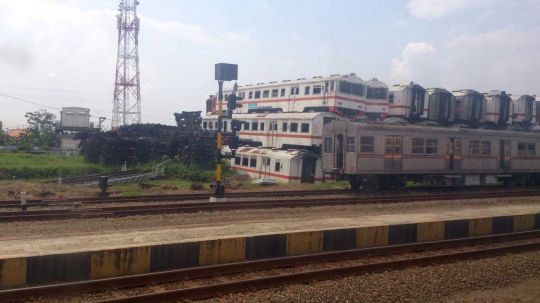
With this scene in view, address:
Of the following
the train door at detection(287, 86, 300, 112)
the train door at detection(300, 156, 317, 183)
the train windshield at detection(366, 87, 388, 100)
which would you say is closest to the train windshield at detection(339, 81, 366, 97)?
the train windshield at detection(366, 87, 388, 100)

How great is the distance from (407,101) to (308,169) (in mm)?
10211

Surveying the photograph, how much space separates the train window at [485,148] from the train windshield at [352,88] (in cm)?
932

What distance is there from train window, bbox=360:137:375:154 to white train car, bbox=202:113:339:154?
7.22 m

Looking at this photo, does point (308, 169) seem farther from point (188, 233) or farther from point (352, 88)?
point (188, 233)

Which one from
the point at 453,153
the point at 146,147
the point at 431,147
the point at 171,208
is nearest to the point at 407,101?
the point at 453,153

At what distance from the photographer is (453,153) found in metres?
23.2

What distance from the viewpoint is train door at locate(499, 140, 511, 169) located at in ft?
82.2

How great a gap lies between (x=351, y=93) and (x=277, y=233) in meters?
21.7

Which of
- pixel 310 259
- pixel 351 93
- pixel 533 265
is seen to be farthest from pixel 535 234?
pixel 351 93

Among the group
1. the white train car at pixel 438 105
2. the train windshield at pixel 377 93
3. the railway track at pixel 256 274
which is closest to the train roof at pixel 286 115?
the train windshield at pixel 377 93

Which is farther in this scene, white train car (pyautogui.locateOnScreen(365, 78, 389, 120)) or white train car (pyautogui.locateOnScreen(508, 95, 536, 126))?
white train car (pyautogui.locateOnScreen(508, 95, 536, 126))

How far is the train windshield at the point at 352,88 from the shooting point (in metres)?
29.9

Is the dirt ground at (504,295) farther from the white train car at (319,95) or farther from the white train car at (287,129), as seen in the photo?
the white train car at (319,95)

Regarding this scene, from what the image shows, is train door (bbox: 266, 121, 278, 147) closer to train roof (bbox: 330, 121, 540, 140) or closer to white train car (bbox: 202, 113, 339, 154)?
white train car (bbox: 202, 113, 339, 154)
